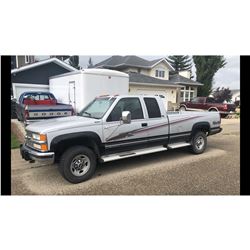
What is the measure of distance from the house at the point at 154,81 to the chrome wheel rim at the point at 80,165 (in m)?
7.59

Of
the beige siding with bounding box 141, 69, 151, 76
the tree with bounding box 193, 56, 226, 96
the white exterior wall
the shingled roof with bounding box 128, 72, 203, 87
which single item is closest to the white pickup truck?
the tree with bounding box 193, 56, 226, 96

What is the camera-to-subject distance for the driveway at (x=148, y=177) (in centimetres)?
398

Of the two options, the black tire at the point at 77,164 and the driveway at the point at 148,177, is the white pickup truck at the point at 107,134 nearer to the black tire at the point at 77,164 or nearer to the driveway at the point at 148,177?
the black tire at the point at 77,164

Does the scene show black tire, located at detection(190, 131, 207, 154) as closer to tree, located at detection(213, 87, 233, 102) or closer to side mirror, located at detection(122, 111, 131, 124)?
side mirror, located at detection(122, 111, 131, 124)

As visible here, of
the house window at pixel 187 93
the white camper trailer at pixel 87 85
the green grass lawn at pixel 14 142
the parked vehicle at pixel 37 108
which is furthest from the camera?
the house window at pixel 187 93

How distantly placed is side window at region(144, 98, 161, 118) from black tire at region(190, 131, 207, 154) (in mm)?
1583

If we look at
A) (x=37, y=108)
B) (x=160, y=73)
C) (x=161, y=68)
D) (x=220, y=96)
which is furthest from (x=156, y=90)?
(x=37, y=108)

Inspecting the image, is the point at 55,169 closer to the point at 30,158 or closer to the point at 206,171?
the point at 30,158

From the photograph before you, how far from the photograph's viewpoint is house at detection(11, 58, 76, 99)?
381 inches

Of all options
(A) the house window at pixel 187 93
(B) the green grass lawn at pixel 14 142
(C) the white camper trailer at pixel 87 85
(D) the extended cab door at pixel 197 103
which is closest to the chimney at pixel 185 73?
(A) the house window at pixel 187 93

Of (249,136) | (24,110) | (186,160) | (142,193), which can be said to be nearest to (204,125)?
(186,160)

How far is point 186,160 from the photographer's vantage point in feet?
18.3

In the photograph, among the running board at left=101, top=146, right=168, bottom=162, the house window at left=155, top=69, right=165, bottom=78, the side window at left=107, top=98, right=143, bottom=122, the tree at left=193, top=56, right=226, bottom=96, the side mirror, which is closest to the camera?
the side mirror

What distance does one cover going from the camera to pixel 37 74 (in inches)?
442
